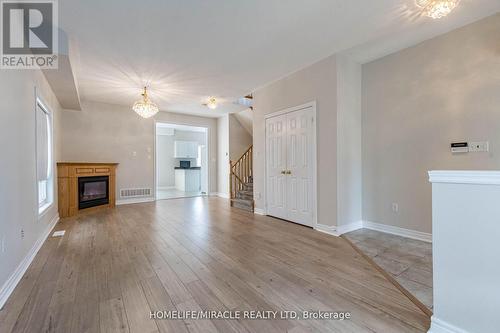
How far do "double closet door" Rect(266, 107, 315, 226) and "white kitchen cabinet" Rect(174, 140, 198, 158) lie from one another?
22.5 ft

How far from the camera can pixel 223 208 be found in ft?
18.4

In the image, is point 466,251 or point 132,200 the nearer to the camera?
point 466,251

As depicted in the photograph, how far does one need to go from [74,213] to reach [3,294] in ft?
11.6

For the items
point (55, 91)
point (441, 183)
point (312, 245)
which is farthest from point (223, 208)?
point (441, 183)

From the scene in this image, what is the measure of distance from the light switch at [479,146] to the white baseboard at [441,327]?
2.41 meters

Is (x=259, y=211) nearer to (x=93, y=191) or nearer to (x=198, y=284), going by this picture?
(x=198, y=284)

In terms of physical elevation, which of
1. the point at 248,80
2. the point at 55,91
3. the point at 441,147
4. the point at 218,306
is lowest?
the point at 218,306

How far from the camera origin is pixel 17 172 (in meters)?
2.27

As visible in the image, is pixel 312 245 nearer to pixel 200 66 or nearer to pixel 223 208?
pixel 223 208

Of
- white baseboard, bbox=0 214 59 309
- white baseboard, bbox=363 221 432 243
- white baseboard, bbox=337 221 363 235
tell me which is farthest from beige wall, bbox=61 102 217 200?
white baseboard, bbox=363 221 432 243

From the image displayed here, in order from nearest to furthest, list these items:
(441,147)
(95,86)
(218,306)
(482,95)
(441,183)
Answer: (441,183), (218,306), (482,95), (441,147), (95,86)

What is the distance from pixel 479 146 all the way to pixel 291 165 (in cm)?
257

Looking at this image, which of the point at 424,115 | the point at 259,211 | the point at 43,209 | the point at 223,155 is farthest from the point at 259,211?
the point at 43,209

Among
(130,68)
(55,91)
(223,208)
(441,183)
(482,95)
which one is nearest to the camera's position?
(441,183)
